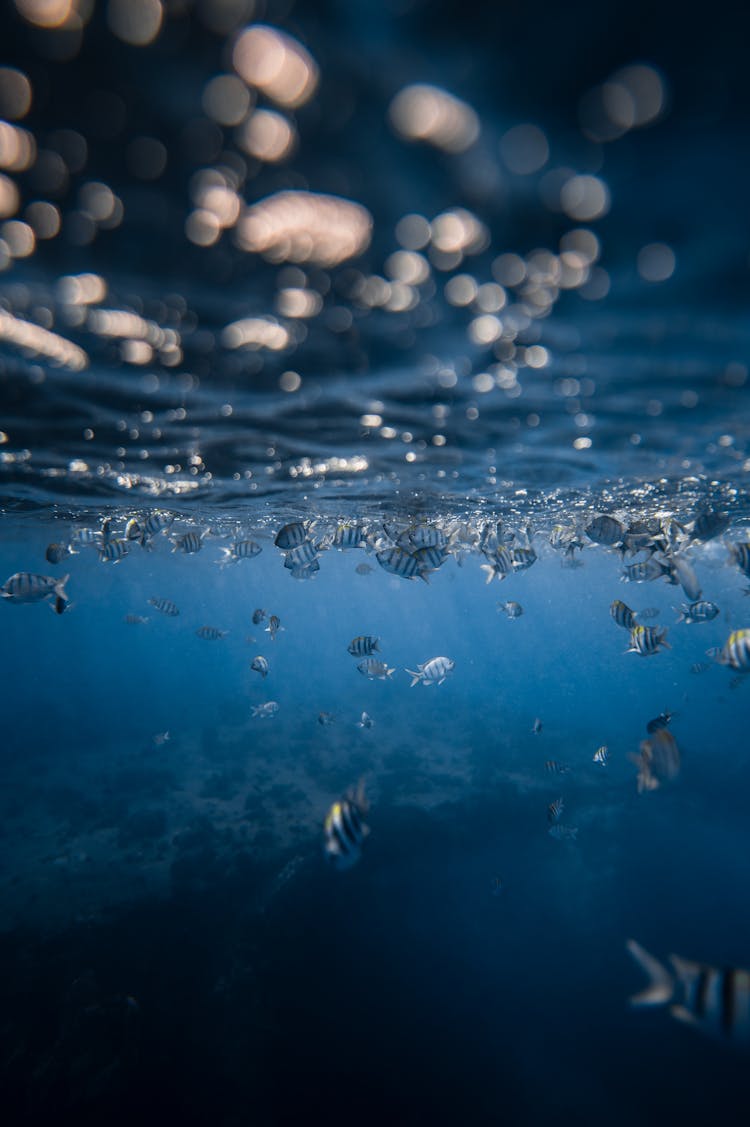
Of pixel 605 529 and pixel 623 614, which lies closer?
pixel 623 614

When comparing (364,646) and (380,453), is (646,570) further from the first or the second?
(380,453)

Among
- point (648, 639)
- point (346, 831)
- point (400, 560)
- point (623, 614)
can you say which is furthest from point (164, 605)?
point (648, 639)

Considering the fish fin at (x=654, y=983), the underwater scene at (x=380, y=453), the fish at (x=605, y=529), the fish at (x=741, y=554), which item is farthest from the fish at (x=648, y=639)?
the fish fin at (x=654, y=983)

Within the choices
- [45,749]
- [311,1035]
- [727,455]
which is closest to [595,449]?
[727,455]

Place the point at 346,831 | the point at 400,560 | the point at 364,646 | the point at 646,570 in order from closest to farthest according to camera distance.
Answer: the point at 346,831
the point at 400,560
the point at 646,570
the point at 364,646

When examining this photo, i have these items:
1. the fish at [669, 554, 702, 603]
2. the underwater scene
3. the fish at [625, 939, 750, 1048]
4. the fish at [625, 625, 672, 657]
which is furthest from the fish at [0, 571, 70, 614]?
the fish at [669, 554, 702, 603]
